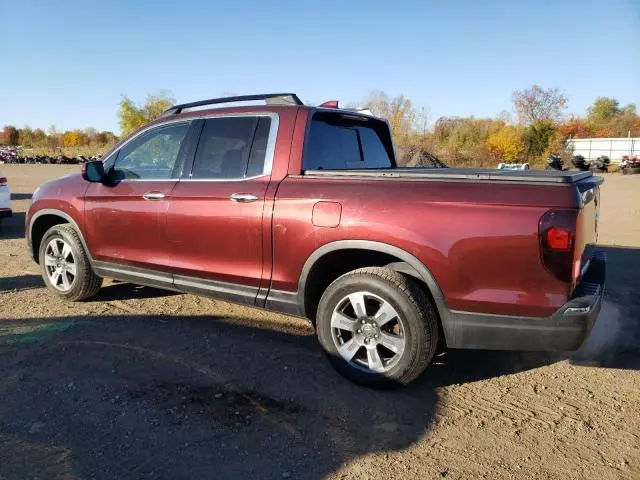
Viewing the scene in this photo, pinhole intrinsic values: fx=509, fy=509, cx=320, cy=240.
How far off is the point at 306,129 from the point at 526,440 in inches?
102

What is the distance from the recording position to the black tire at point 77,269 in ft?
16.9

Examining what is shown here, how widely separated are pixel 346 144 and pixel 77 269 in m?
3.01

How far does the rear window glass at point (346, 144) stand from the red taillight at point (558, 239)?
1802 millimetres

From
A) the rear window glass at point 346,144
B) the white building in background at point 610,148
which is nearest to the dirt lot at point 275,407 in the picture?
the rear window glass at point 346,144

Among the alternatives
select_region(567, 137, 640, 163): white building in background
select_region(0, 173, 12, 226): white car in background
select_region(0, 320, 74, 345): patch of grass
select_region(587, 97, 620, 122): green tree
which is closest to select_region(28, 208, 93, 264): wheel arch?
select_region(0, 320, 74, 345): patch of grass

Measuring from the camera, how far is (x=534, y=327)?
3010mm

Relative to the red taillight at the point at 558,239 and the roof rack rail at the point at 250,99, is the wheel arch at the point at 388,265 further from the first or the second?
the roof rack rail at the point at 250,99

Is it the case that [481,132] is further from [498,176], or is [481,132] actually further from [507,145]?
A: [498,176]

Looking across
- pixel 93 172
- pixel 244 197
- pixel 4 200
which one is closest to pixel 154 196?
pixel 93 172

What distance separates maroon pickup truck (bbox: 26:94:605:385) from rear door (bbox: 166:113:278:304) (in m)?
0.01

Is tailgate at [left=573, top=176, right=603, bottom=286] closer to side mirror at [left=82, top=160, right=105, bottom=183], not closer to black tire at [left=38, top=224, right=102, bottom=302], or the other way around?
side mirror at [left=82, top=160, right=105, bottom=183]

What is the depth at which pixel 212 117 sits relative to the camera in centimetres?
440

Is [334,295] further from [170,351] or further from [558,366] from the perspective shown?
[558,366]

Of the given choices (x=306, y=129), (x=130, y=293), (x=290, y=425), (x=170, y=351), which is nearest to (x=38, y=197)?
(x=130, y=293)
